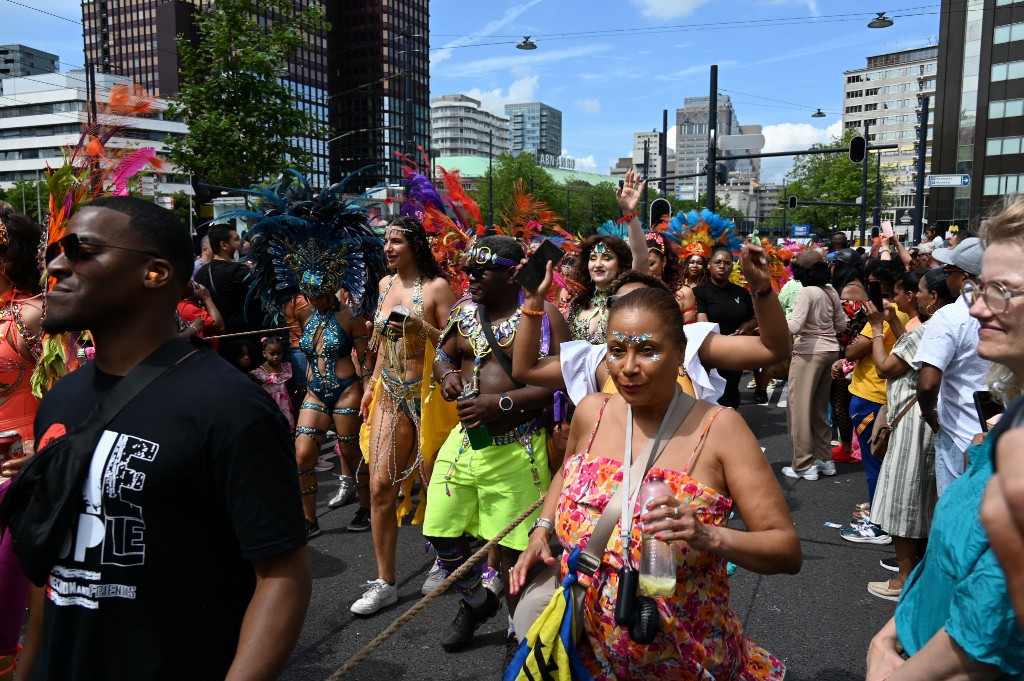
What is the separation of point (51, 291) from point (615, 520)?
1.47 m

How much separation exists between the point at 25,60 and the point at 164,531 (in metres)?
103

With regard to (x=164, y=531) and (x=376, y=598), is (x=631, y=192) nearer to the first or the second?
(x=376, y=598)

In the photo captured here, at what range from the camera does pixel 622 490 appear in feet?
6.76

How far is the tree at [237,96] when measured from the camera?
11.5 m

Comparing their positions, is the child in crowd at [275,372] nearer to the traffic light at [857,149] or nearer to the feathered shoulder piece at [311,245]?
the feathered shoulder piece at [311,245]

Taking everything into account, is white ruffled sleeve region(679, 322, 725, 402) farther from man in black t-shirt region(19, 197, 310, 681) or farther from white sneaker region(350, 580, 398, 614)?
white sneaker region(350, 580, 398, 614)

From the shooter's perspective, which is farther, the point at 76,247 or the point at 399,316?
the point at 399,316

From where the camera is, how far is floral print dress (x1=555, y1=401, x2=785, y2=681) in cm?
204

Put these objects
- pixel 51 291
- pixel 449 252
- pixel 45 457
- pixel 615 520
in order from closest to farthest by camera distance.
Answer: pixel 45 457
pixel 51 291
pixel 615 520
pixel 449 252

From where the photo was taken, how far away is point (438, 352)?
4.23 metres

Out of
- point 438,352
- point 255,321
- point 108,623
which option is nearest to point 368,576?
point 438,352

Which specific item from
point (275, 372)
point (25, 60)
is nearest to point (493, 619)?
point (275, 372)

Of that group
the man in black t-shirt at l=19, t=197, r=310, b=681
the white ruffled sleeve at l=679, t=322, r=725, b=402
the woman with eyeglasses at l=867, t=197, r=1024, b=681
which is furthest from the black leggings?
the man in black t-shirt at l=19, t=197, r=310, b=681

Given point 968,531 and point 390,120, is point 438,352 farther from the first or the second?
point 390,120
